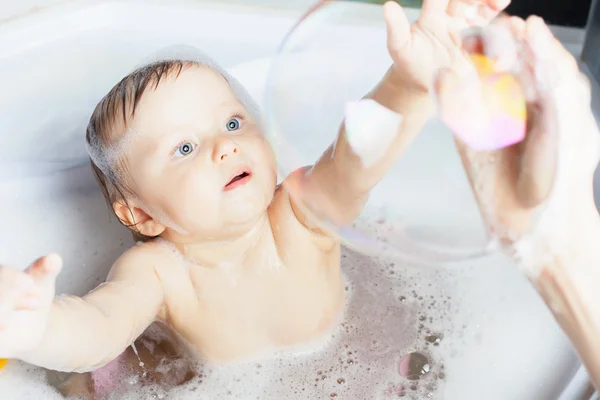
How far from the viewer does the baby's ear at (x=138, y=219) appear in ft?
3.05

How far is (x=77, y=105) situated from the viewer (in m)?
1.22

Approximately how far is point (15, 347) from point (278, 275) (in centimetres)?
36

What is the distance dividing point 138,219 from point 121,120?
0.15m

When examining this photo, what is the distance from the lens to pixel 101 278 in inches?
45.5

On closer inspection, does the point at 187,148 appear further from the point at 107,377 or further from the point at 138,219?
the point at 107,377

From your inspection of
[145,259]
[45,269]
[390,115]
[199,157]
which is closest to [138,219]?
[145,259]

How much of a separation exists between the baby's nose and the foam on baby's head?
96 millimetres

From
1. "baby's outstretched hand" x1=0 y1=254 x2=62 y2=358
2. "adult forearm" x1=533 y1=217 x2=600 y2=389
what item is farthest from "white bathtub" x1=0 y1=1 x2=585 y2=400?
"baby's outstretched hand" x1=0 y1=254 x2=62 y2=358

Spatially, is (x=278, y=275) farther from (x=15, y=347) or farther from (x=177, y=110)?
(x=15, y=347)

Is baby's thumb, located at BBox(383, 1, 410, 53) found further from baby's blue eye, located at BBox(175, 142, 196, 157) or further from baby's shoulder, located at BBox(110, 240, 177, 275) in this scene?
baby's shoulder, located at BBox(110, 240, 177, 275)

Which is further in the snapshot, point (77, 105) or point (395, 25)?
point (77, 105)

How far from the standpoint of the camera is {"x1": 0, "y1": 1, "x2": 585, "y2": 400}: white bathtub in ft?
3.82

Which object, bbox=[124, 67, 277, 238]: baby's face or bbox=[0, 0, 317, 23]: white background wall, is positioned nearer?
bbox=[124, 67, 277, 238]: baby's face

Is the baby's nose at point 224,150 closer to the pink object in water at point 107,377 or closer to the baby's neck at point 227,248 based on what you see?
the baby's neck at point 227,248
